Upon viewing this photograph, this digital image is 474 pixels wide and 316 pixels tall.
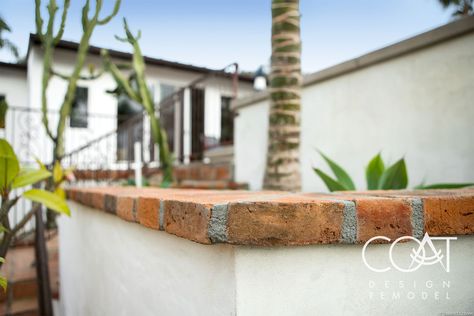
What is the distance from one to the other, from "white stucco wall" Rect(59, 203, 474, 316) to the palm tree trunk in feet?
3.70

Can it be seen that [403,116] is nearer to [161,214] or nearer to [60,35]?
[161,214]

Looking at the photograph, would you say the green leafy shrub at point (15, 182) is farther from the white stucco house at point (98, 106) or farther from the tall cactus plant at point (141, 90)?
the white stucco house at point (98, 106)

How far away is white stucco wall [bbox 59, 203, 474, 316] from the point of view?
677 millimetres

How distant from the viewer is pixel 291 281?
0.70 meters

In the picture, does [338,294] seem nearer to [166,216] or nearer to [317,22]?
[166,216]

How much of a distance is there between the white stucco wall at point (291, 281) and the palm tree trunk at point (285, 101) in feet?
3.70

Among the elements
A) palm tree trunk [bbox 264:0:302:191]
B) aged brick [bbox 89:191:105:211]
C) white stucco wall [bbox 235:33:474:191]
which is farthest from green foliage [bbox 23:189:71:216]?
white stucco wall [bbox 235:33:474:191]

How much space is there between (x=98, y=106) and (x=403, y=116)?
278 inches

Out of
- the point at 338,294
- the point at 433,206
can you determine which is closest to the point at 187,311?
the point at 338,294

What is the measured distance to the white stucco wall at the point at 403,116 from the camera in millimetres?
1825

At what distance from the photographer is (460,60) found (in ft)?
5.99

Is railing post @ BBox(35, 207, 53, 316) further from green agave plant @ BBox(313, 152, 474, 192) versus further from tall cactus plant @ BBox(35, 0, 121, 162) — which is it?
green agave plant @ BBox(313, 152, 474, 192)

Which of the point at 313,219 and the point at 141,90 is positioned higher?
the point at 141,90

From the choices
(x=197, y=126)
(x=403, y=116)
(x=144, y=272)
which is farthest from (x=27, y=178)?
(x=197, y=126)
